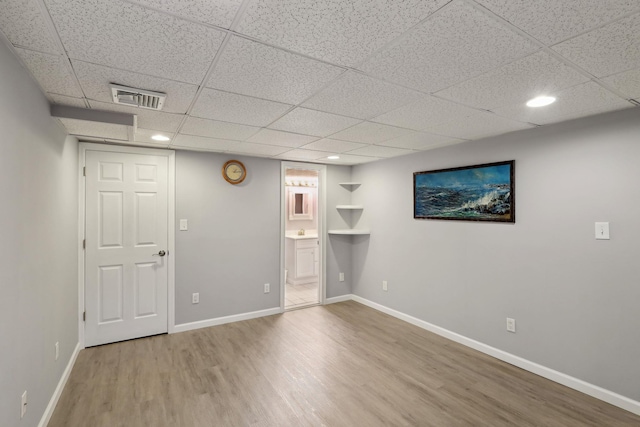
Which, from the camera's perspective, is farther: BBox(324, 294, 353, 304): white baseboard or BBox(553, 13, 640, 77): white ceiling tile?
BBox(324, 294, 353, 304): white baseboard

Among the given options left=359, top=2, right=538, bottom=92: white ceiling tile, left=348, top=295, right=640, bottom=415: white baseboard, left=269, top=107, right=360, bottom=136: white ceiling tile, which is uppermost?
Answer: left=269, top=107, right=360, bottom=136: white ceiling tile

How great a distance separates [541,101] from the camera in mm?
2088

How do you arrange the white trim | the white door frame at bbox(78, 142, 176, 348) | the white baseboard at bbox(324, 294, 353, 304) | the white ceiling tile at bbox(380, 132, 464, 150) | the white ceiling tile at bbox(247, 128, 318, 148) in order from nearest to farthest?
the white ceiling tile at bbox(247, 128, 318, 148), the white ceiling tile at bbox(380, 132, 464, 150), the white door frame at bbox(78, 142, 176, 348), the white trim, the white baseboard at bbox(324, 294, 353, 304)

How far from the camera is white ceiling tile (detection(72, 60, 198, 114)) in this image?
164 centimetres

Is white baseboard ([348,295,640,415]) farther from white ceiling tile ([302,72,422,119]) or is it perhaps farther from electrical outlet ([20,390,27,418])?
electrical outlet ([20,390,27,418])

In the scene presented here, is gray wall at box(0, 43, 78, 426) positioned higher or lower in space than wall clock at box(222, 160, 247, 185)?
lower

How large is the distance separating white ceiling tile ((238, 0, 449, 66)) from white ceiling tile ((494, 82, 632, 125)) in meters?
1.38

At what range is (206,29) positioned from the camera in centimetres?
127

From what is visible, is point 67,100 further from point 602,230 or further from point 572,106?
point 602,230

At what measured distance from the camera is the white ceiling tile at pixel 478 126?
2.49 m

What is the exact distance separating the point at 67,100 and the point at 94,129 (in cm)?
49

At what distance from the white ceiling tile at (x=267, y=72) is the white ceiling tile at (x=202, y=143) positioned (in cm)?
141

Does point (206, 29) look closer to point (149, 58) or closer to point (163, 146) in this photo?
point (149, 58)

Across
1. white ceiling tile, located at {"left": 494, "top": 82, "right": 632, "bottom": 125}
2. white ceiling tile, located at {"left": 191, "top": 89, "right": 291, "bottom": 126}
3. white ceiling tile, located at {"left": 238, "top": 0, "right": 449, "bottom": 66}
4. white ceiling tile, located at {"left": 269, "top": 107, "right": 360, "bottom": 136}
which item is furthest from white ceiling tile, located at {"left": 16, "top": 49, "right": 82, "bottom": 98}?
white ceiling tile, located at {"left": 494, "top": 82, "right": 632, "bottom": 125}
